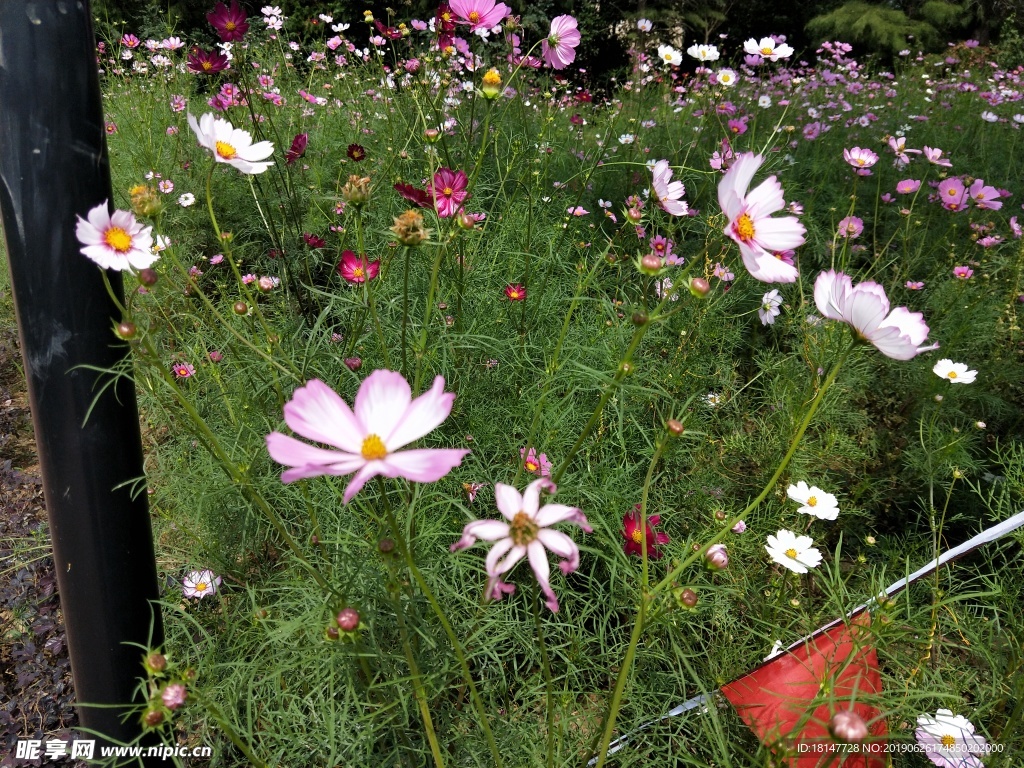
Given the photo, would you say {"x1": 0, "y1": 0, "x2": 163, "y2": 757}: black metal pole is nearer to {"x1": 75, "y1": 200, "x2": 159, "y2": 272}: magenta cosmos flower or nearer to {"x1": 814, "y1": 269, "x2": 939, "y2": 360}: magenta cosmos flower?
{"x1": 75, "y1": 200, "x2": 159, "y2": 272}: magenta cosmos flower

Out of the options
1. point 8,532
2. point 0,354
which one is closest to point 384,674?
point 8,532

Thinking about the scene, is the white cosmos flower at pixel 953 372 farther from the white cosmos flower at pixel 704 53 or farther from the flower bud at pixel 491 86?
the white cosmos flower at pixel 704 53

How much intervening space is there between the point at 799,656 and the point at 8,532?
1.62m

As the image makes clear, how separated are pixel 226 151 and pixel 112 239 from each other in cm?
19

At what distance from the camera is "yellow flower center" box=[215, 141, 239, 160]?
2.53ft

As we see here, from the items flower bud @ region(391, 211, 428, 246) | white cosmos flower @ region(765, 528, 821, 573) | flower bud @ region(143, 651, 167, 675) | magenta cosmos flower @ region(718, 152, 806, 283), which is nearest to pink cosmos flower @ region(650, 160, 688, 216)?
magenta cosmos flower @ region(718, 152, 806, 283)

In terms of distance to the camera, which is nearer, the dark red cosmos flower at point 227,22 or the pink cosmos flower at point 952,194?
the dark red cosmos flower at point 227,22

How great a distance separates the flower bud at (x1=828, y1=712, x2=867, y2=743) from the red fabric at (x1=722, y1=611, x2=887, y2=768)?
11.2 inches

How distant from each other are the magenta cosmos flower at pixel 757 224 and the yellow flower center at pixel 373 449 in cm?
40

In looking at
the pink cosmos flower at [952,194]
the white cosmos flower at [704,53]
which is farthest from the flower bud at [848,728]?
the white cosmos flower at [704,53]

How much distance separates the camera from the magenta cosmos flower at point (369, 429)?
45 centimetres

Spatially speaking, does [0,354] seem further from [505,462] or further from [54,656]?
[505,462]

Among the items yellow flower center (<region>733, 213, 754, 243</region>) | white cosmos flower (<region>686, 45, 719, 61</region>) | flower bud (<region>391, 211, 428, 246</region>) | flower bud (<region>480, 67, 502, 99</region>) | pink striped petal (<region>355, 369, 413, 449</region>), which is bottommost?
white cosmos flower (<region>686, 45, 719, 61</region>)

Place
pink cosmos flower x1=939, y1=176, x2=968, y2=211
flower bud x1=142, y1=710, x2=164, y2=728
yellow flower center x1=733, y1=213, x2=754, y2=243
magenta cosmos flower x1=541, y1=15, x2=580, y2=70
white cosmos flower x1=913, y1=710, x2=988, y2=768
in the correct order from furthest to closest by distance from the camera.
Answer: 1. pink cosmos flower x1=939, y1=176, x2=968, y2=211
2. magenta cosmos flower x1=541, y1=15, x2=580, y2=70
3. white cosmos flower x1=913, y1=710, x2=988, y2=768
4. yellow flower center x1=733, y1=213, x2=754, y2=243
5. flower bud x1=142, y1=710, x2=164, y2=728
